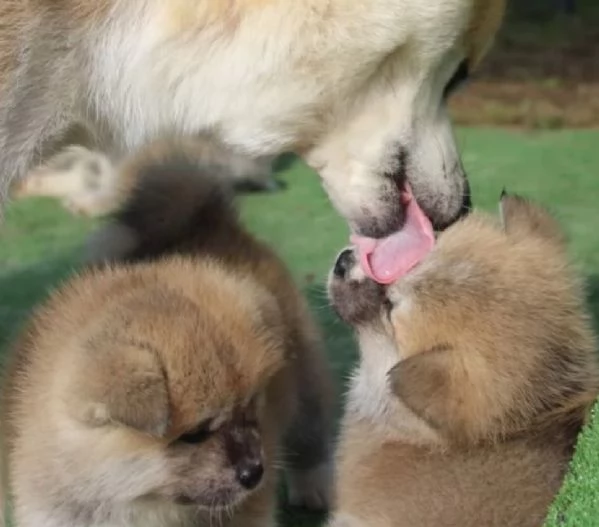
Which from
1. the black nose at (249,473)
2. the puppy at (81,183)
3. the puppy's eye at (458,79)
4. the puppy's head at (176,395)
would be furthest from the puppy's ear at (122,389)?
the puppy at (81,183)

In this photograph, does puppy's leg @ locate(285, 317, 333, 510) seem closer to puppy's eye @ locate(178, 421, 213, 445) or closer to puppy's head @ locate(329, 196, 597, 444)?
puppy's head @ locate(329, 196, 597, 444)

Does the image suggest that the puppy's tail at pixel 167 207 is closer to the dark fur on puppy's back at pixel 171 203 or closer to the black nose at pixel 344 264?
the dark fur on puppy's back at pixel 171 203

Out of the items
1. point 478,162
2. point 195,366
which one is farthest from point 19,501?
A: point 478,162

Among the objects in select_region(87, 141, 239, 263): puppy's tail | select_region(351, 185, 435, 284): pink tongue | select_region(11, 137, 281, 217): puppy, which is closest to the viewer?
select_region(351, 185, 435, 284): pink tongue

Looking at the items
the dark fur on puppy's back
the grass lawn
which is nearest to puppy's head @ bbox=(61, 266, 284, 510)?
the dark fur on puppy's back

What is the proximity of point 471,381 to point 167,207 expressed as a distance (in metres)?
0.68

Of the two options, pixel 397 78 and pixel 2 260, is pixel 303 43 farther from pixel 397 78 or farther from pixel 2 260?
pixel 2 260

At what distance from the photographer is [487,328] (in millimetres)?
1735

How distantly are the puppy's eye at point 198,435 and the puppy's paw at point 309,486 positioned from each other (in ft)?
1.77

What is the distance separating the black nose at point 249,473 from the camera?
5.55 feet

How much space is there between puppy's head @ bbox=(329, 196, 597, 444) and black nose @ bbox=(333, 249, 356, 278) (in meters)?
0.02

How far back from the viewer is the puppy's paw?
2.19 metres

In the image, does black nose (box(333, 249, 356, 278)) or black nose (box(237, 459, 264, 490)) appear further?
black nose (box(333, 249, 356, 278))

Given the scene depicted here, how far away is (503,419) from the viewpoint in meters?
1.70
